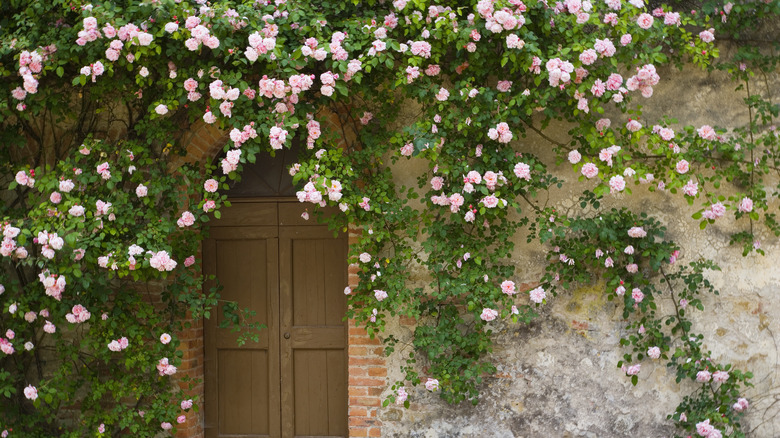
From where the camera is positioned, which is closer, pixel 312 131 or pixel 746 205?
pixel 312 131

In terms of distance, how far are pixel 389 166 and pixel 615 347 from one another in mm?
1958

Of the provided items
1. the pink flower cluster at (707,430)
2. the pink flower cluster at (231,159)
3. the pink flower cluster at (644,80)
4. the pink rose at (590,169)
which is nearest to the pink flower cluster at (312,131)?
the pink flower cluster at (231,159)

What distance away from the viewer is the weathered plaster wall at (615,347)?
4.52 metres

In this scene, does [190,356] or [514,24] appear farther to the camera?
[190,356]

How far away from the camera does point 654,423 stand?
4523 mm

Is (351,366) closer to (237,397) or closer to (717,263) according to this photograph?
(237,397)

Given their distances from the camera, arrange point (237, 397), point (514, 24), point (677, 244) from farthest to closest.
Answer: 1. point (237, 397)
2. point (677, 244)
3. point (514, 24)

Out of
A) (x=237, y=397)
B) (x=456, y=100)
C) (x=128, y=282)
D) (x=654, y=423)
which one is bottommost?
(x=237, y=397)

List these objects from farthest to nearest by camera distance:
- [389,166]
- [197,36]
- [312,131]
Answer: [389,166] → [312,131] → [197,36]

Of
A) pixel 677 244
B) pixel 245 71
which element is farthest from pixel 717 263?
pixel 245 71

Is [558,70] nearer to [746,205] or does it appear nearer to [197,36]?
[746,205]

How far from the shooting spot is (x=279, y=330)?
16.4 feet

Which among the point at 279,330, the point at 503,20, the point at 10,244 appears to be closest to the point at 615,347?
the point at 503,20

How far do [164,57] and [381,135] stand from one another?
4.81 ft
